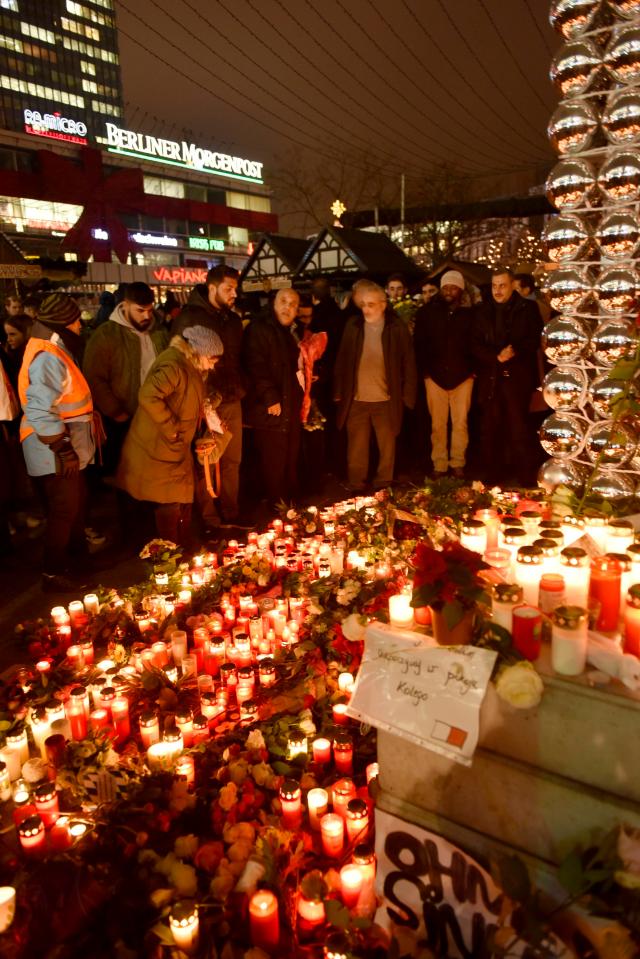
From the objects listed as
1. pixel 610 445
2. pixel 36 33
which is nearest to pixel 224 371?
pixel 610 445

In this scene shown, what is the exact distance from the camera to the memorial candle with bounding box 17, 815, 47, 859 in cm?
218

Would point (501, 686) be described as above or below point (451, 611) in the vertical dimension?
below

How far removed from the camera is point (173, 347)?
458 cm

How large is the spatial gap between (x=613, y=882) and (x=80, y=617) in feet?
10.5

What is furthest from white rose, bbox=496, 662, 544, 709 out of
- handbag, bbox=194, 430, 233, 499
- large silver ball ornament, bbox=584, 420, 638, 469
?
handbag, bbox=194, 430, 233, 499

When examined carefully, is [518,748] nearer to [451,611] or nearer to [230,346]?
[451,611]

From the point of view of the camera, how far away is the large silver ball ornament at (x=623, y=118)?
3.19m

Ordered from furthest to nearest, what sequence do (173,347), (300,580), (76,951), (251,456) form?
(251,456) → (173,347) → (300,580) → (76,951)

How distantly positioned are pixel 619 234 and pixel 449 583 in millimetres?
2430

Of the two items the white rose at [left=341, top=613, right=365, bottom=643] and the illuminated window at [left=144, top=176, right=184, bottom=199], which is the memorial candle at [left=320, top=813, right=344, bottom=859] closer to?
the white rose at [left=341, top=613, right=365, bottom=643]

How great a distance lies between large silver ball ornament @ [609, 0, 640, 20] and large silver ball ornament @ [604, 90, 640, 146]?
1.17 feet

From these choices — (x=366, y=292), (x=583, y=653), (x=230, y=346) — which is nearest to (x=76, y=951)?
(x=583, y=653)

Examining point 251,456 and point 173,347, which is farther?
point 251,456

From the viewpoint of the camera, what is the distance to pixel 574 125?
338cm
